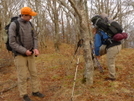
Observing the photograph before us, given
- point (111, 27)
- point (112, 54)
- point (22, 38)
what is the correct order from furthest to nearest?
1. point (112, 54)
2. point (111, 27)
3. point (22, 38)

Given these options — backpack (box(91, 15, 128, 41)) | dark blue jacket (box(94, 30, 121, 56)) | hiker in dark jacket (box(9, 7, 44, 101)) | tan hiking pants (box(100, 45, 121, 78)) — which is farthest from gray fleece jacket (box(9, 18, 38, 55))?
tan hiking pants (box(100, 45, 121, 78))

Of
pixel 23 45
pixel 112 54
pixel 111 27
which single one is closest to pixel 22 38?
pixel 23 45

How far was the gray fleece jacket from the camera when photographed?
353cm

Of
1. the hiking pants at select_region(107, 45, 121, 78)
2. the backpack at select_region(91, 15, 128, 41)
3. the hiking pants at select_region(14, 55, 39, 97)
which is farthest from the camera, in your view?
the hiking pants at select_region(107, 45, 121, 78)

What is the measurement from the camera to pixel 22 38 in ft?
12.1

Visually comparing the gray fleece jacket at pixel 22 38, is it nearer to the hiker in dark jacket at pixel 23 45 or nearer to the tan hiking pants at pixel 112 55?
the hiker in dark jacket at pixel 23 45

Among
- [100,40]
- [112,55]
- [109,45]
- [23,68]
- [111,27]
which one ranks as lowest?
[23,68]

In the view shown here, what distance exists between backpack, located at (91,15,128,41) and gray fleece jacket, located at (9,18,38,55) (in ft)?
6.55

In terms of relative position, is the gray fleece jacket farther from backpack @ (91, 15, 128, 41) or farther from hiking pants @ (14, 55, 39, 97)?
backpack @ (91, 15, 128, 41)

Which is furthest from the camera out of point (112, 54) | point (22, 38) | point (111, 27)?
point (112, 54)

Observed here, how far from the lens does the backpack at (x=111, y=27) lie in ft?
14.1

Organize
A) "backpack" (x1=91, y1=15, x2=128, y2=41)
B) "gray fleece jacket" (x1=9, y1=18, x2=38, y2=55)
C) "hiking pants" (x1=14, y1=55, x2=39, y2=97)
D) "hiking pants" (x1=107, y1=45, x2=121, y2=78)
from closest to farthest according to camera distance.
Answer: "gray fleece jacket" (x1=9, y1=18, x2=38, y2=55) → "hiking pants" (x1=14, y1=55, x2=39, y2=97) → "backpack" (x1=91, y1=15, x2=128, y2=41) → "hiking pants" (x1=107, y1=45, x2=121, y2=78)

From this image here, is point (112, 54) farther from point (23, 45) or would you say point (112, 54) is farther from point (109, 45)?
point (23, 45)

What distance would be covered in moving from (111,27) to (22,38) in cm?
257
